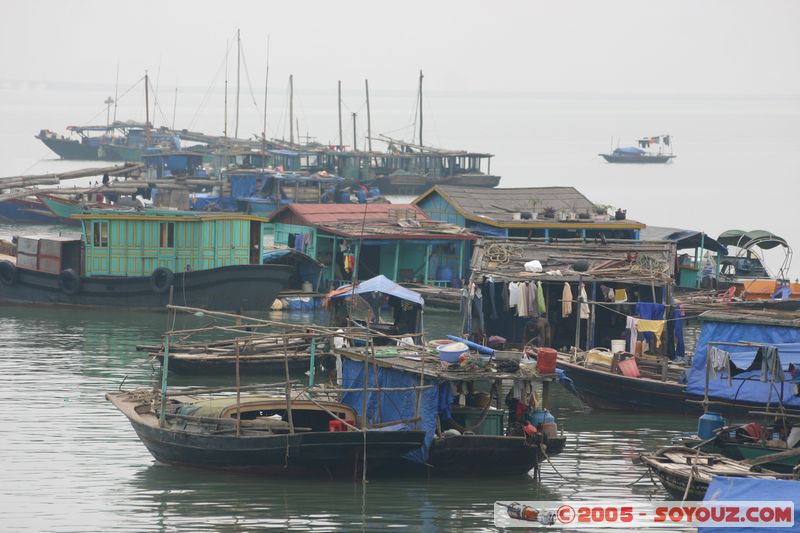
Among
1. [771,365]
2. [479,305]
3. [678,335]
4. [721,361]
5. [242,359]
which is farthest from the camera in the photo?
[479,305]

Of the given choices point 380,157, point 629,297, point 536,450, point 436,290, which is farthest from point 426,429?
point 380,157

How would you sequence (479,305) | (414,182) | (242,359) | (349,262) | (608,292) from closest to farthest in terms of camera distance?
(242,359) → (479,305) → (608,292) → (349,262) → (414,182)

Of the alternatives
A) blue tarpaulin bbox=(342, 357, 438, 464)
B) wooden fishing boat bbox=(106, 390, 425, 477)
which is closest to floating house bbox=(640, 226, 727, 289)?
blue tarpaulin bbox=(342, 357, 438, 464)

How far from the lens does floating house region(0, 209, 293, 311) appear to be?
3369 cm

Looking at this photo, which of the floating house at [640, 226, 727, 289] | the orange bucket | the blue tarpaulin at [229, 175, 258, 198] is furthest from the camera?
the blue tarpaulin at [229, 175, 258, 198]

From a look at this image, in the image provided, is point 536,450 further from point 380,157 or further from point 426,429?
point 380,157

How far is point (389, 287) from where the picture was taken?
73.6ft

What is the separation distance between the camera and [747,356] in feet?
61.3

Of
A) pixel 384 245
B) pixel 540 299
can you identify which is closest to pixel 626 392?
pixel 540 299

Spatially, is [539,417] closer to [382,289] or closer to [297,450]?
[297,450]

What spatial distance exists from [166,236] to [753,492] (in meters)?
23.3

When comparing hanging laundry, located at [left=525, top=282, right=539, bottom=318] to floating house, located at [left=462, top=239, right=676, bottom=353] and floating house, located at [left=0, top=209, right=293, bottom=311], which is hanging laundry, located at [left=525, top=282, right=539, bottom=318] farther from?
floating house, located at [left=0, top=209, right=293, bottom=311]

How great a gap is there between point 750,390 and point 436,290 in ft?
57.5

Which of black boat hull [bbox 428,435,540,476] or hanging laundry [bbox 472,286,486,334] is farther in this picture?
hanging laundry [bbox 472,286,486,334]
